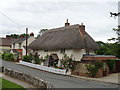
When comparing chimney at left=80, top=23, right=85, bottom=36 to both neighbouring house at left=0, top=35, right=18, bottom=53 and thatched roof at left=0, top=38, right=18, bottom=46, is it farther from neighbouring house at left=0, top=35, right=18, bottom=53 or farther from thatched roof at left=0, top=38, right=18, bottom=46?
thatched roof at left=0, top=38, right=18, bottom=46

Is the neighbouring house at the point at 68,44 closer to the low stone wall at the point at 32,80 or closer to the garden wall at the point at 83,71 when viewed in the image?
the garden wall at the point at 83,71

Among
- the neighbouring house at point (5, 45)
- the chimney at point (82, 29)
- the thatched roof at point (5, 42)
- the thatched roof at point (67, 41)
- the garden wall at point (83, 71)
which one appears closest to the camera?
the garden wall at point (83, 71)

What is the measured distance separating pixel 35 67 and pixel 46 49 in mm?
4298

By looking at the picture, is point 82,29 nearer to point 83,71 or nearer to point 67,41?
point 67,41

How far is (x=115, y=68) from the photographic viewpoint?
90.3 feet

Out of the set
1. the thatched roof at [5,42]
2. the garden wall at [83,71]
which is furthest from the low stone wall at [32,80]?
the thatched roof at [5,42]

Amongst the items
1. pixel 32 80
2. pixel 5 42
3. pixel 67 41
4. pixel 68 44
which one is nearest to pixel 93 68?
pixel 68 44

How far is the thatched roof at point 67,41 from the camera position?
28.1 metres

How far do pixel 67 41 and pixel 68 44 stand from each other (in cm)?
96

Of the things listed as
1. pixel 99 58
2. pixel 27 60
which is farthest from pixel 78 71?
pixel 27 60

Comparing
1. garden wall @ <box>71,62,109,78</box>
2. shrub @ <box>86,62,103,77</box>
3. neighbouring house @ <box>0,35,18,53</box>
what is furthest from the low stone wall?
neighbouring house @ <box>0,35,18,53</box>

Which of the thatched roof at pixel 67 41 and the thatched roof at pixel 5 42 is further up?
the thatched roof at pixel 5 42

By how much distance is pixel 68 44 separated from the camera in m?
28.9

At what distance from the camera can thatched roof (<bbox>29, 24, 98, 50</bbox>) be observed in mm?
28091
